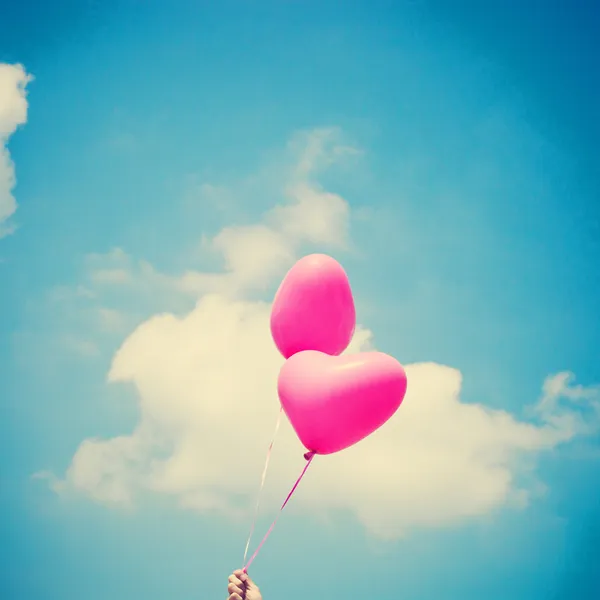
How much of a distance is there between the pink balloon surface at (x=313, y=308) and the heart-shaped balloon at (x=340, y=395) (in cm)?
25

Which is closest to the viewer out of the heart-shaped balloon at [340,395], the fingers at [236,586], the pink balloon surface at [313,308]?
the fingers at [236,586]

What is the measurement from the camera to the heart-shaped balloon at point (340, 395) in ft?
13.6

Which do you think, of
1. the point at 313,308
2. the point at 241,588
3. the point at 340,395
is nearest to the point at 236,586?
the point at 241,588

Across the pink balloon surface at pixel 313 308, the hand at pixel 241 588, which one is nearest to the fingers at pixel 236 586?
the hand at pixel 241 588

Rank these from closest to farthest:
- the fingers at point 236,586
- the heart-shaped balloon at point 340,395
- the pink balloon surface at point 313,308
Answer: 1. the fingers at point 236,586
2. the heart-shaped balloon at point 340,395
3. the pink balloon surface at point 313,308

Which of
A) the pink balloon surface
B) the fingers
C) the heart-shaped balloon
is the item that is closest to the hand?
the fingers

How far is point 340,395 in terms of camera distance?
4125 mm

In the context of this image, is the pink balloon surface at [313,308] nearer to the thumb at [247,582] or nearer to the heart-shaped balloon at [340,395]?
the heart-shaped balloon at [340,395]

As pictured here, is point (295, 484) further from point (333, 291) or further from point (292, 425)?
point (333, 291)

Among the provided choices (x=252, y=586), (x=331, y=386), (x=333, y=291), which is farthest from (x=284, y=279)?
(x=252, y=586)

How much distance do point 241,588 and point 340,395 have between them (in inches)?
56.3

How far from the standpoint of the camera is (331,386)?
416 cm

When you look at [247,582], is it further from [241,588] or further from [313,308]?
[313,308]

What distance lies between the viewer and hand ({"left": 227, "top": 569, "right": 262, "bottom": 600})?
3.95 meters
